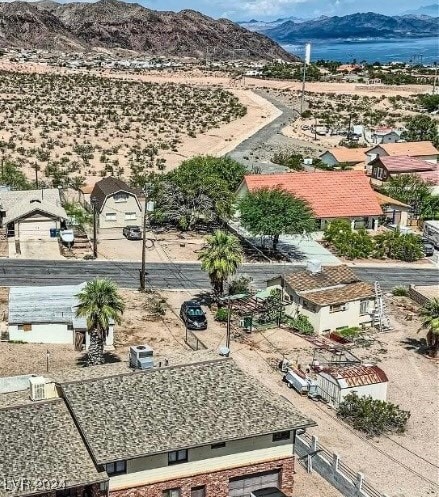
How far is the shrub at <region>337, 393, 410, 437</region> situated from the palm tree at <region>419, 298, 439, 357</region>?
8709mm

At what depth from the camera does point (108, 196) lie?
236 feet

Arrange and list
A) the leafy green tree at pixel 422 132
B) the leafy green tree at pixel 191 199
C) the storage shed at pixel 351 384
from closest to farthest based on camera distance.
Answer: the storage shed at pixel 351 384 < the leafy green tree at pixel 191 199 < the leafy green tree at pixel 422 132

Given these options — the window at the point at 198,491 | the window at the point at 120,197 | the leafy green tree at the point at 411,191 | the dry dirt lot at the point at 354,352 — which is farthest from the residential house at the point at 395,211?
the window at the point at 198,491

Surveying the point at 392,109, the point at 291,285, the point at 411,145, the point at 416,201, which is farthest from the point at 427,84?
the point at 291,285

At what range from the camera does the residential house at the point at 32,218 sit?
220ft

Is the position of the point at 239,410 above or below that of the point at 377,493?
above

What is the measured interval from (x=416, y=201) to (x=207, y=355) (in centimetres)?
5116

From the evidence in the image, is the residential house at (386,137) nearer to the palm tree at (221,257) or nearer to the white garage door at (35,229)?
the white garage door at (35,229)

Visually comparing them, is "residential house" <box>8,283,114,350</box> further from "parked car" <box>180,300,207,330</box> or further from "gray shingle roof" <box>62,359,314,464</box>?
"gray shingle roof" <box>62,359,314,464</box>

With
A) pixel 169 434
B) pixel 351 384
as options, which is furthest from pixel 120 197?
pixel 169 434

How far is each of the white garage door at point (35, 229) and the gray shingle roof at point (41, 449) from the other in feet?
122

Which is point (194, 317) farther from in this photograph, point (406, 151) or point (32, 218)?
point (406, 151)

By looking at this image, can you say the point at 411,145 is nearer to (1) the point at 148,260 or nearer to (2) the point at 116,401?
(1) the point at 148,260

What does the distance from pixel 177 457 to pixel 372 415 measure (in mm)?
12920
